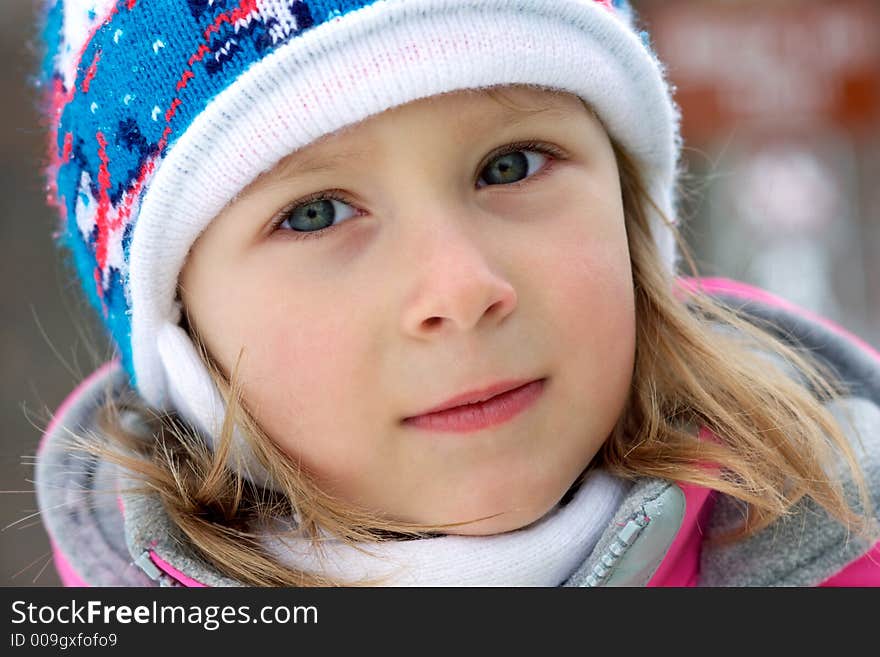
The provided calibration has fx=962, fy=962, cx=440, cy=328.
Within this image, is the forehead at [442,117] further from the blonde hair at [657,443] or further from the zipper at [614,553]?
the zipper at [614,553]

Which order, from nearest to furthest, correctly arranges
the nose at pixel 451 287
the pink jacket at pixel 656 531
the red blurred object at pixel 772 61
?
the nose at pixel 451 287, the pink jacket at pixel 656 531, the red blurred object at pixel 772 61

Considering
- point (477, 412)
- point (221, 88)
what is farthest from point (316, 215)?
point (477, 412)

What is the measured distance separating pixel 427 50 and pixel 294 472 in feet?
1.45

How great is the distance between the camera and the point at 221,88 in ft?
3.05

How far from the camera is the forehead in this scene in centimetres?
91

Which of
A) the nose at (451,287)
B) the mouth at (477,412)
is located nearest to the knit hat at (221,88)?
the nose at (451,287)

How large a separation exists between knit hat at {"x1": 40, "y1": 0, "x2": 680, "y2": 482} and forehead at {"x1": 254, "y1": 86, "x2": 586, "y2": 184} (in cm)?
2

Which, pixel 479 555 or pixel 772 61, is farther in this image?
pixel 772 61

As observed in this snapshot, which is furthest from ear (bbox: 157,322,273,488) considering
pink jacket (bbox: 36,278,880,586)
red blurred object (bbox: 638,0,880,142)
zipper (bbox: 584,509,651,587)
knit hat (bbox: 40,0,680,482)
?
red blurred object (bbox: 638,0,880,142)

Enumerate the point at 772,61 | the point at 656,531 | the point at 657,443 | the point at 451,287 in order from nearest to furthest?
the point at 451,287 < the point at 656,531 < the point at 657,443 < the point at 772,61

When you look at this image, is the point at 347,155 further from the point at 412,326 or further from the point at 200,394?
the point at 200,394

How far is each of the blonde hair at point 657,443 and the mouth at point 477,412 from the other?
0.40 feet

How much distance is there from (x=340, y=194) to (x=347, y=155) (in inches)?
1.6

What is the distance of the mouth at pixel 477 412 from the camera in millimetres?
921
